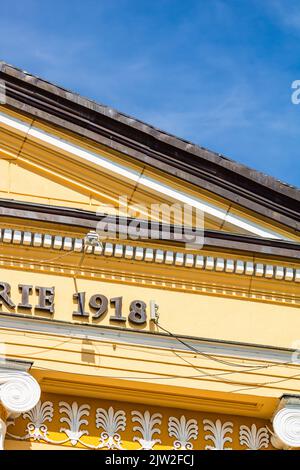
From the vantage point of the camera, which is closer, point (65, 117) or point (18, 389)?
point (18, 389)

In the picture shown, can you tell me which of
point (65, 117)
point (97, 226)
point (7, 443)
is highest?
point (65, 117)

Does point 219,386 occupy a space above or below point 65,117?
below

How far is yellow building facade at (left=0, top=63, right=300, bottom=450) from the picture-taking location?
21016 mm

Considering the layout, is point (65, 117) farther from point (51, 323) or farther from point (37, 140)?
point (51, 323)

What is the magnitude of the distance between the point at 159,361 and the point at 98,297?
1108mm

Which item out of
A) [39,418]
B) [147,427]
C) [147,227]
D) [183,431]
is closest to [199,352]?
[183,431]

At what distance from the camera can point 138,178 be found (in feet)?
73.0

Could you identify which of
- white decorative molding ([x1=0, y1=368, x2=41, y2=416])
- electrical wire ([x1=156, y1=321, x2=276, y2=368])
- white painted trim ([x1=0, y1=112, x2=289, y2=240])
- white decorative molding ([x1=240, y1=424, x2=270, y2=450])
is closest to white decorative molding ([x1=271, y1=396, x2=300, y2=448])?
white decorative molding ([x1=240, y1=424, x2=270, y2=450])

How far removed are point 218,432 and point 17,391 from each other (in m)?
2.69

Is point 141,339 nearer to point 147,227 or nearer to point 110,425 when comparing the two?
point 110,425

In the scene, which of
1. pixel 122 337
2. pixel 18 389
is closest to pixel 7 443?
pixel 18 389

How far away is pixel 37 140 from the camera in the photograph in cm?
2236

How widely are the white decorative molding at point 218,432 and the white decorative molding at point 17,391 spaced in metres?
2.29

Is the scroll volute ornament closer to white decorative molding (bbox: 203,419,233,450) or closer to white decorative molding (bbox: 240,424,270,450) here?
white decorative molding (bbox: 203,419,233,450)
